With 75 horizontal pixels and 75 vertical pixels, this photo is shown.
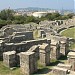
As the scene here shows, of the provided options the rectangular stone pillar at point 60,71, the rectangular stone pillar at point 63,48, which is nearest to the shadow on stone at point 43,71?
the rectangular stone pillar at point 60,71

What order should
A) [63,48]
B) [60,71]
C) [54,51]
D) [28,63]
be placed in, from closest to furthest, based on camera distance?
[60,71], [28,63], [54,51], [63,48]

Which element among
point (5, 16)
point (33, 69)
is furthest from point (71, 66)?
point (5, 16)

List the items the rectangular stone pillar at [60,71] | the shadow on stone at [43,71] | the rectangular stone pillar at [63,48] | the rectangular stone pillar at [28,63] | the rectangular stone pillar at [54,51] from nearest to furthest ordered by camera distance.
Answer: the rectangular stone pillar at [60,71]
the rectangular stone pillar at [28,63]
the shadow on stone at [43,71]
the rectangular stone pillar at [54,51]
the rectangular stone pillar at [63,48]

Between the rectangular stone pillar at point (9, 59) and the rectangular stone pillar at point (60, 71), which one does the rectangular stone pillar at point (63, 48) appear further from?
the rectangular stone pillar at point (60, 71)

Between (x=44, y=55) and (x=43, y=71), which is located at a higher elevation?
(x=44, y=55)

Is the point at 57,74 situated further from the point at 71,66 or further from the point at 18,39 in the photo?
the point at 18,39

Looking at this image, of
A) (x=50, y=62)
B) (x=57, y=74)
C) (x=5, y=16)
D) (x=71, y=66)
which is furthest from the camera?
(x=5, y=16)

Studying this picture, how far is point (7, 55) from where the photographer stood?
13.0 meters

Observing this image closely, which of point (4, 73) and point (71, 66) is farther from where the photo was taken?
point (4, 73)

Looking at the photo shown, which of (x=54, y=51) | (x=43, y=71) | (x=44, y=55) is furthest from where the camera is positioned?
(x=54, y=51)

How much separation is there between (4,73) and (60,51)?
189 inches

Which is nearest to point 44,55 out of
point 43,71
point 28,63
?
point 43,71

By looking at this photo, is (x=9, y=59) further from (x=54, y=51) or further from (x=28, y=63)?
(x=54, y=51)

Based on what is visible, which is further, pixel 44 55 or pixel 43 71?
pixel 44 55
